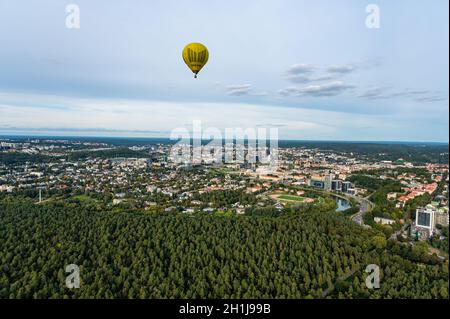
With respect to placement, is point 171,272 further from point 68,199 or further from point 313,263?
point 68,199

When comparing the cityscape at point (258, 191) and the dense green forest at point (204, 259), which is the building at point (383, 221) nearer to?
the cityscape at point (258, 191)

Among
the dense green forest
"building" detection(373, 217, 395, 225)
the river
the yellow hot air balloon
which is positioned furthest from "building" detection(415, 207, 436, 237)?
the yellow hot air balloon

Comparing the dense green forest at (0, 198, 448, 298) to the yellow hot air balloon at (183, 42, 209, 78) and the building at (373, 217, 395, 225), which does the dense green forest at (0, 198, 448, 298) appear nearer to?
the building at (373, 217, 395, 225)

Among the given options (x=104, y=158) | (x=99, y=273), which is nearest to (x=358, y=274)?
(x=99, y=273)
